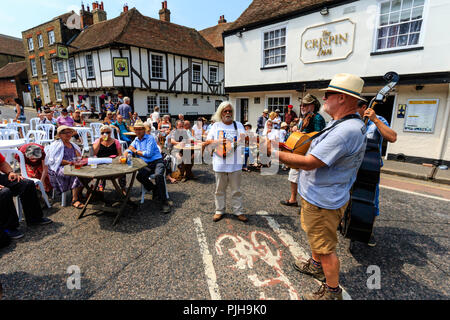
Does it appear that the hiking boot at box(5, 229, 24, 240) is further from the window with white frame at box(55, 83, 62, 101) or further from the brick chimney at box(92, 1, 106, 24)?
the window with white frame at box(55, 83, 62, 101)

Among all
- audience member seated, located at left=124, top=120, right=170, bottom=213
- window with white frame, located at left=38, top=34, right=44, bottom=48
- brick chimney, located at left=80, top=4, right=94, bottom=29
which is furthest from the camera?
Result: window with white frame, located at left=38, top=34, right=44, bottom=48

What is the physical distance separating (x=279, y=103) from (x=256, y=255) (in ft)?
33.1

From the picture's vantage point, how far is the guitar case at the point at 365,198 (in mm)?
2611

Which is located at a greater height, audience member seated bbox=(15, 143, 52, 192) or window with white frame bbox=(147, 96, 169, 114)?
window with white frame bbox=(147, 96, 169, 114)

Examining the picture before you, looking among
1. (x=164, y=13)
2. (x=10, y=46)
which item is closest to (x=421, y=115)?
(x=164, y=13)

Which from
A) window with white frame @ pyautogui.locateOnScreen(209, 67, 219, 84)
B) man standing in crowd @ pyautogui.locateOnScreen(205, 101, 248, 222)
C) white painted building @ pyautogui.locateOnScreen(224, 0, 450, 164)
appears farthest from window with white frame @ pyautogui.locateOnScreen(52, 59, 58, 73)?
man standing in crowd @ pyautogui.locateOnScreen(205, 101, 248, 222)

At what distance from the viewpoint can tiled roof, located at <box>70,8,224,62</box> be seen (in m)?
17.6

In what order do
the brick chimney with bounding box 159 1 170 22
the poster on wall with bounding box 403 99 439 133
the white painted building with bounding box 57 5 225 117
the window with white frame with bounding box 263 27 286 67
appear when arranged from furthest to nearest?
the brick chimney with bounding box 159 1 170 22 < the white painted building with bounding box 57 5 225 117 < the window with white frame with bounding box 263 27 286 67 < the poster on wall with bounding box 403 99 439 133

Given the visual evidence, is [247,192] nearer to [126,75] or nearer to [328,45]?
[328,45]

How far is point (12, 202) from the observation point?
315cm

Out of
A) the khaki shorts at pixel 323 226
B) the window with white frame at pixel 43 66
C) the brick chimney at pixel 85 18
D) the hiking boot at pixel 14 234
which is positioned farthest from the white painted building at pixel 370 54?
the window with white frame at pixel 43 66

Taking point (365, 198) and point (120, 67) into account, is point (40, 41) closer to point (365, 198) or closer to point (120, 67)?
point (120, 67)

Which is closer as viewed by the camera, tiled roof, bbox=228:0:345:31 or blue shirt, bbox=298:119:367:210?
blue shirt, bbox=298:119:367:210
